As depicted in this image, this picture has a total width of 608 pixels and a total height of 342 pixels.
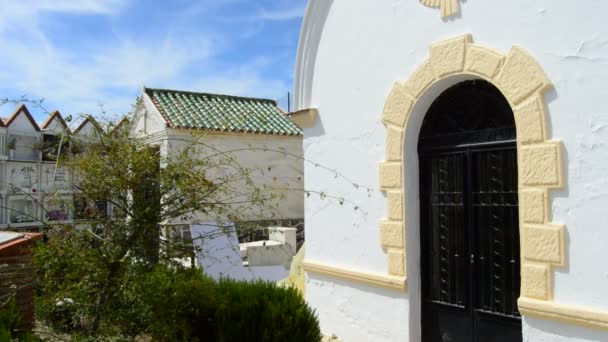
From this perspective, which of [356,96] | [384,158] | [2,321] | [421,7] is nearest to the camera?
[2,321]

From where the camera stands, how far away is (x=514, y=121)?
4.86 meters

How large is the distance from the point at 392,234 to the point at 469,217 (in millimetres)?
917

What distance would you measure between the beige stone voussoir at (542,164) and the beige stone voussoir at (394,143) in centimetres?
143

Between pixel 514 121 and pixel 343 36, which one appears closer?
pixel 514 121

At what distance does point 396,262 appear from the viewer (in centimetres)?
577

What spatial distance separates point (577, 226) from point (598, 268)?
350 mm

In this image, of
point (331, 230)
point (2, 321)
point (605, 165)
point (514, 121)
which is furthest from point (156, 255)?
point (605, 165)

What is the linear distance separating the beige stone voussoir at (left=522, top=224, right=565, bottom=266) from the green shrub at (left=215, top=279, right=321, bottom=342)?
216 centimetres

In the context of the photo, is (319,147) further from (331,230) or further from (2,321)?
(2,321)

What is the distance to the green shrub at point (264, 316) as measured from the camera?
16.1ft

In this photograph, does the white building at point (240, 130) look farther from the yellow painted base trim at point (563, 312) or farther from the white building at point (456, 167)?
the yellow painted base trim at point (563, 312)

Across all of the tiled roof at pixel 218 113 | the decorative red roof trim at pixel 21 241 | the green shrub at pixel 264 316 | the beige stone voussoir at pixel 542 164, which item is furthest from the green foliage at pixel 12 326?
the tiled roof at pixel 218 113

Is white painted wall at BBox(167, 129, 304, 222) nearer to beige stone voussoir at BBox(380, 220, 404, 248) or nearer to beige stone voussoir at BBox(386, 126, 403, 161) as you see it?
beige stone voussoir at BBox(380, 220, 404, 248)

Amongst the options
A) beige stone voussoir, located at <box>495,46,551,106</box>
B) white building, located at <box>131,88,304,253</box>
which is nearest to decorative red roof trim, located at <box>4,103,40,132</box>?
white building, located at <box>131,88,304,253</box>
